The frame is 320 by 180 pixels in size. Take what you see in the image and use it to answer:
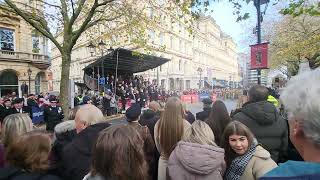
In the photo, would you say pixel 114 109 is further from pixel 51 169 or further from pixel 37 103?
pixel 51 169

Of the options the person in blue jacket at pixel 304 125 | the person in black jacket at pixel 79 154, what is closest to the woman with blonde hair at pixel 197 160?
the person in black jacket at pixel 79 154

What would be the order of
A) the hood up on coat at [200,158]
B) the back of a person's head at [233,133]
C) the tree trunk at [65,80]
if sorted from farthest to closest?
1. the tree trunk at [65,80]
2. the back of a person's head at [233,133]
3. the hood up on coat at [200,158]

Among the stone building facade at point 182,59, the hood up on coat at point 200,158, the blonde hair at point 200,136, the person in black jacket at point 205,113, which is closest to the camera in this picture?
the hood up on coat at point 200,158

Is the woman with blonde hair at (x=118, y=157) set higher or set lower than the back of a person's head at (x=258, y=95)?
A: lower

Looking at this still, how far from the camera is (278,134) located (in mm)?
4184

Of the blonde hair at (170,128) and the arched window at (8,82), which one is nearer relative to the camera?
the blonde hair at (170,128)

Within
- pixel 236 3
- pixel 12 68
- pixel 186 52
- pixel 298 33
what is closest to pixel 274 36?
pixel 298 33

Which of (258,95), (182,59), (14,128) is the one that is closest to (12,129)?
(14,128)

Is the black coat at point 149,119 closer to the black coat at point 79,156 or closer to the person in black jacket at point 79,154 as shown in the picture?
the person in black jacket at point 79,154

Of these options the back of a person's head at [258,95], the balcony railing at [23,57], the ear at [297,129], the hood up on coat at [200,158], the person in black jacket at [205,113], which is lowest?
the hood up on coat at [200,158]

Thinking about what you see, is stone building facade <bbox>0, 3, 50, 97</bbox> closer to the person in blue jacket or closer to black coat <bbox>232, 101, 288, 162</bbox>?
black coat <bbox>232, 101, 288, 162</bbox>

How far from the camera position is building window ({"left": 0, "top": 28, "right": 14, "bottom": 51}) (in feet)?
128

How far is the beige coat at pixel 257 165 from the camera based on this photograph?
3.15m

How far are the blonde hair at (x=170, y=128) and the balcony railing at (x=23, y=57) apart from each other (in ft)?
→ 128
